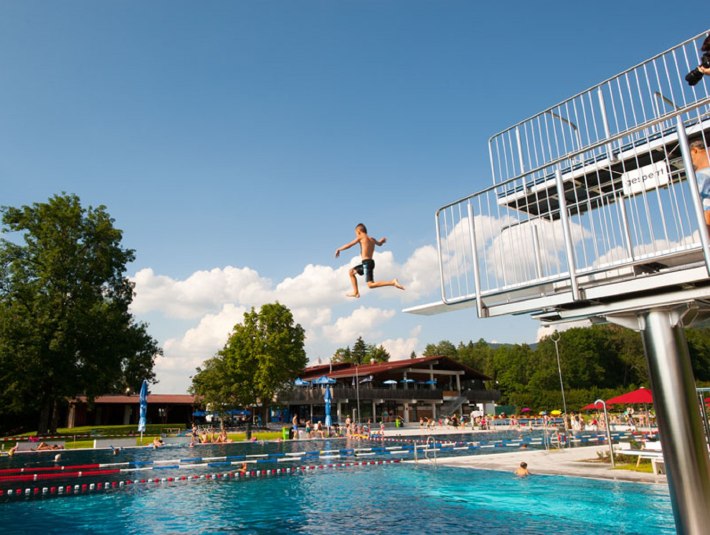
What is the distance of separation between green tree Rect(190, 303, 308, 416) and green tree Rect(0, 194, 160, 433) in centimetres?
885

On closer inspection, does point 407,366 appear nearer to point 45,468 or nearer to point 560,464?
point 560,464

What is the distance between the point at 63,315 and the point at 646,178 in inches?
1599

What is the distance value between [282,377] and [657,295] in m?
47.1

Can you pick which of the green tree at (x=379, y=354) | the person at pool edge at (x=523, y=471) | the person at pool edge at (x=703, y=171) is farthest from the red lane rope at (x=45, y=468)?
the green tree at (x=379, y=354)

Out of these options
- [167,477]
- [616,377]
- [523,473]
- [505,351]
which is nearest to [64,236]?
[167,477]

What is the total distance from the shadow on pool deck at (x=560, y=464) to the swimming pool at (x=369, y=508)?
1.91ft

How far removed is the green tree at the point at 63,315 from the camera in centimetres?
3544

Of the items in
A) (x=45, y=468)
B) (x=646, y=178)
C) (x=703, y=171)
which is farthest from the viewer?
(x=45, y=468)

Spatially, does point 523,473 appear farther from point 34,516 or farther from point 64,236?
point 64,236

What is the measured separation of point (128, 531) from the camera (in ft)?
38.9

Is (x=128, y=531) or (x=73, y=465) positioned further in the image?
(x=73, y=465)

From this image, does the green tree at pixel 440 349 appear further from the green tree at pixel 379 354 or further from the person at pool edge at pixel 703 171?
the person at pool edge at pixel 703 171

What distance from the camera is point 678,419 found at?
479 centimetres

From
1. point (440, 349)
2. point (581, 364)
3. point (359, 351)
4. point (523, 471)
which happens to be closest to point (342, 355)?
point (359, 351)
